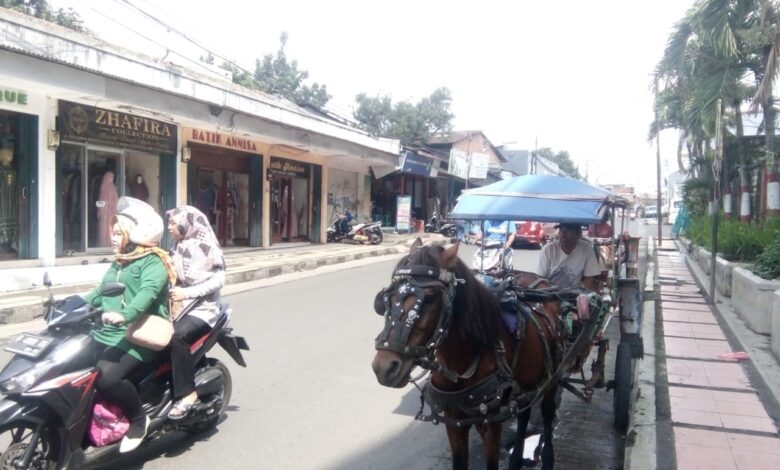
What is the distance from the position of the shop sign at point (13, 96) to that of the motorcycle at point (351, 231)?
43.2ft

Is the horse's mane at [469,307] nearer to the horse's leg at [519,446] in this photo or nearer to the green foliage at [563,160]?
the horse's leg at [519,446]

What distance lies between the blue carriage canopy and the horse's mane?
1.64 metres

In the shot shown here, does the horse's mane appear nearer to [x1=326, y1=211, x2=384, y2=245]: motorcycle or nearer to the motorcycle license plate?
the motorcycle license plate

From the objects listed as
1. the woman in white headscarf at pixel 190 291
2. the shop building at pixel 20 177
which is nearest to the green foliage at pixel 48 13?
the shop building at pixel 20 177

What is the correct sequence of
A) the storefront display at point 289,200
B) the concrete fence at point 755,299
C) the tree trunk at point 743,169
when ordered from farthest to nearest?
the storefront display at point 289,200 → the tree trunk at point 743,169 → the concrete fence at point 755,299

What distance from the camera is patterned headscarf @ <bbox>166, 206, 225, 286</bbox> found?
4539 mm

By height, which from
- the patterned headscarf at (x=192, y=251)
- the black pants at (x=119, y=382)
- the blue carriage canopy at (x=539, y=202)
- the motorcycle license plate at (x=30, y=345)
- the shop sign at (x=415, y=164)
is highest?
the shop sign at (x=415, y=164)

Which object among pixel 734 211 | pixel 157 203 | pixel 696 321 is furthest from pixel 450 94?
pixel 696 321

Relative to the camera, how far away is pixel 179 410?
4.23 metres

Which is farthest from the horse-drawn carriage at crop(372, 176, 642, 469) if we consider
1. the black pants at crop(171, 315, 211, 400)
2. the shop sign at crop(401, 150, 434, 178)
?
the shop sign at crop(401, 150, 434, 178)

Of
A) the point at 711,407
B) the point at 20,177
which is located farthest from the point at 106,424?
the point at 20,177

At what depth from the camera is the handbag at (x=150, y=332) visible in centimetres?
376

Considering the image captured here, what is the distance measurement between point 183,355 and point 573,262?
11.0 feet

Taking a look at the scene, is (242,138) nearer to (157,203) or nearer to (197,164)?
(197,164)
